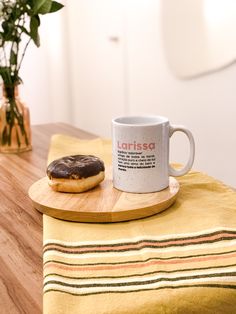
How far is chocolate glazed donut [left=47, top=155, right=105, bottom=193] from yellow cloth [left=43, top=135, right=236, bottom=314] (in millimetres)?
83

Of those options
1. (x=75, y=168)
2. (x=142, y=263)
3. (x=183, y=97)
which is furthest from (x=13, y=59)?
(x=183, y=97)

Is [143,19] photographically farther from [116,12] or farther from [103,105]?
[103,105]

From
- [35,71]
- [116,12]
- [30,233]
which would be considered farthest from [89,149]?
[35,71]

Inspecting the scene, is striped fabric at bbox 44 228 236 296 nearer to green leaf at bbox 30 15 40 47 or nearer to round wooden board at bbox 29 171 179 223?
round wooden board at bbox 29 171 179 223

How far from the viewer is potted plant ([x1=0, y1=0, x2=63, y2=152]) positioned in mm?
1091

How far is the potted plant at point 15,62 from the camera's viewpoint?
1.09 metres

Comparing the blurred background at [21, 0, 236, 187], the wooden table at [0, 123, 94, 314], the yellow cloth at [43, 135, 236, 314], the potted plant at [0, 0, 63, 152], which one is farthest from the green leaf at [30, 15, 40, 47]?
the blurred background at [21, 0, 236, 187]

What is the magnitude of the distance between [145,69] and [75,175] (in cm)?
193

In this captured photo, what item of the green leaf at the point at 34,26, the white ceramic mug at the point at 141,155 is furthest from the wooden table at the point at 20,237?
the green leaf at the point at 34,26

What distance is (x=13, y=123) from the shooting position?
119 cm

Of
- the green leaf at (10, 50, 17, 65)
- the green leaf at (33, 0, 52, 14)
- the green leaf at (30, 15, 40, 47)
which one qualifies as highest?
the green leaf at (33, 0, 52, 14)

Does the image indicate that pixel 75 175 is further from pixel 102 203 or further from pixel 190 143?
pixel 190 143

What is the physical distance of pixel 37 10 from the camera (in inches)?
42.6

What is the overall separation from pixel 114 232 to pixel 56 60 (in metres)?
2.75
